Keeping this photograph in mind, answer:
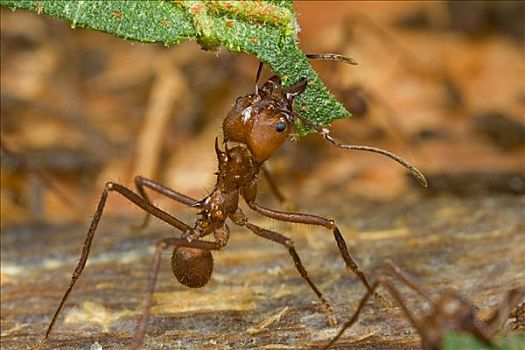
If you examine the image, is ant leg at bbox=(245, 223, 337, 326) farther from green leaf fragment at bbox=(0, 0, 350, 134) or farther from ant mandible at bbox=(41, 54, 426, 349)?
green leaf fragment at bbox=(0, 0, 350, 134)

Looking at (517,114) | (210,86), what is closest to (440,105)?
(517,114)

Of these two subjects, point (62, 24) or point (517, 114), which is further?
point (62, 24)

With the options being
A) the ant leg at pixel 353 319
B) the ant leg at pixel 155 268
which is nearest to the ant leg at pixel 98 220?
the ant leg at pixel 155 268

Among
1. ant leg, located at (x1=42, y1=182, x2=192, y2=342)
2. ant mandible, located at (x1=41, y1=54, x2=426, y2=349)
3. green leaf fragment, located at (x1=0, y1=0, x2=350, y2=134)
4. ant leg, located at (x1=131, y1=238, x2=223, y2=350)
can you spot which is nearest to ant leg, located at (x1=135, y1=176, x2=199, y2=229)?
ant mandible, located at (x1=41, y1=54, x2=426, y2=349)

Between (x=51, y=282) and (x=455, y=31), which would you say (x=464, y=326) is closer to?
(x=51, y=282)

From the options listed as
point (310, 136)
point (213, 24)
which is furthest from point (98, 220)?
point (310, 136)

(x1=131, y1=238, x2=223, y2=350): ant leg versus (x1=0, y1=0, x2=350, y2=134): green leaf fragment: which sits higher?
(x1=0, y1=0, x2=350, y2=134): green leaf fragment

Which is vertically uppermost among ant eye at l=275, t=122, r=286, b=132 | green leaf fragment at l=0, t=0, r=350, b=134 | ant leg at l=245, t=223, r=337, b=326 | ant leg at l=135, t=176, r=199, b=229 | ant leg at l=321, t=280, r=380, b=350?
green leaf fragment at l=0, t=0, r=350, b=134
